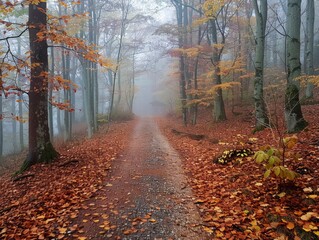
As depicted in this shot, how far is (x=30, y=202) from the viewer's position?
543 cm

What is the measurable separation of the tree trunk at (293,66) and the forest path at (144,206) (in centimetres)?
427

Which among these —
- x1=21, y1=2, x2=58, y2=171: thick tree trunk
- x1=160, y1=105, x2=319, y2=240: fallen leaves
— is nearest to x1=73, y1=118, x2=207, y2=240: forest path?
x1=160, y1=105, x2=319, y2=240: fallen leaves

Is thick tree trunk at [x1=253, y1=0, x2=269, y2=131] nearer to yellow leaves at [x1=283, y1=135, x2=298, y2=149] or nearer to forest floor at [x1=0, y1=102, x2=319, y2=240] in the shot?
forest floor at [x1=0, y1=102, x2=319, y2=240]

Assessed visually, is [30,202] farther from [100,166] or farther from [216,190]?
[216,190]

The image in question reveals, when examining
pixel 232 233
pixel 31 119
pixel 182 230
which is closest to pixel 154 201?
pixel 182 230

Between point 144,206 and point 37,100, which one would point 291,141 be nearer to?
point 144,206

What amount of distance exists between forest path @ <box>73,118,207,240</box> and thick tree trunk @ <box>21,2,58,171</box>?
9.12 ft

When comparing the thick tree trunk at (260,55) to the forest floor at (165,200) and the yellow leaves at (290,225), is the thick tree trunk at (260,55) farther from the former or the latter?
the yellow leaves at (290,225)

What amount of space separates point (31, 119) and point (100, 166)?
2.92 metres

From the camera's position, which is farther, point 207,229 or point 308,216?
point 207,229

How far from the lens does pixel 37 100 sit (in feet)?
26.2

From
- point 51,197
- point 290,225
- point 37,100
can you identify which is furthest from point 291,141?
point 37,100

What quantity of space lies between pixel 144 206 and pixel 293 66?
23.0 ft

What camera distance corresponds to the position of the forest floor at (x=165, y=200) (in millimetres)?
3824
